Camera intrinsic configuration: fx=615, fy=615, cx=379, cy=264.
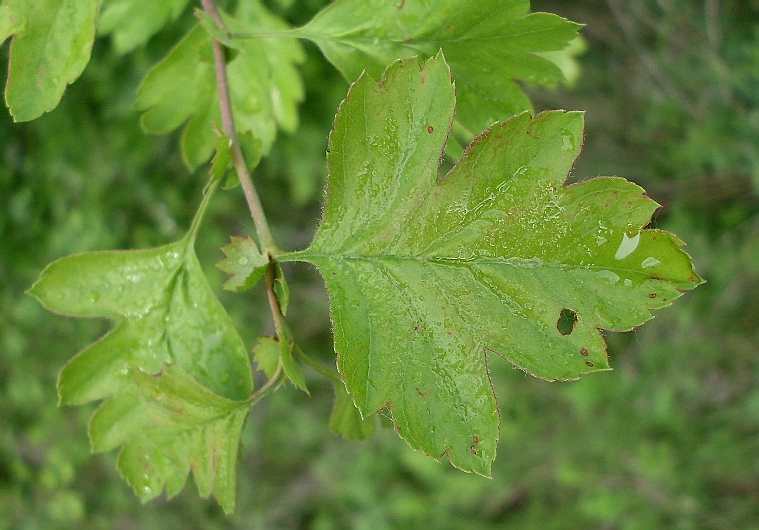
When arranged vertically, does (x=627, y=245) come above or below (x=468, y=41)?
below

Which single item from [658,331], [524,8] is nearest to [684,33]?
[658,331]

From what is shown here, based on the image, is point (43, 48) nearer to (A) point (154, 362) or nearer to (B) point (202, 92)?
(B) point (202, 92)

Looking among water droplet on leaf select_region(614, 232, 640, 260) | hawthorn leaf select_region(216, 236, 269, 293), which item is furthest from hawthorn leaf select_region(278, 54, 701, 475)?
hawthorn leaf select_region(216, 236, 269, 293)

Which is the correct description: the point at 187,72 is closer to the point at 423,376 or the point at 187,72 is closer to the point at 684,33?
the point at 423,376

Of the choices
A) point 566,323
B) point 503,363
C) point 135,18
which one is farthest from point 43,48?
point 503,363

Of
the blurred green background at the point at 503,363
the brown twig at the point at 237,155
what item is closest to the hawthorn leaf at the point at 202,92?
the brown twig at the point at 237,155

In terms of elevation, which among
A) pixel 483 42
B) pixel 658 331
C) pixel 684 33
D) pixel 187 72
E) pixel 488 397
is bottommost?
pixel 658 331

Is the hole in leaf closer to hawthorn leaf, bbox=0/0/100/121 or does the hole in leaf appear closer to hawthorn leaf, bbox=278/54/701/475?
hawthorn leaf, bbox=278/54/701/475
